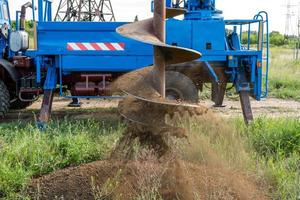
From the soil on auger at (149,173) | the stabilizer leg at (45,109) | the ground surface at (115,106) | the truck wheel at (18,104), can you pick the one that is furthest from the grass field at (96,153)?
the truck wheel at (18,104)

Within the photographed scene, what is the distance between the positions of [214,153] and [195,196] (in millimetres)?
994

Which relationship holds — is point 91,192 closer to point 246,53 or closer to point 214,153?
point 214,153

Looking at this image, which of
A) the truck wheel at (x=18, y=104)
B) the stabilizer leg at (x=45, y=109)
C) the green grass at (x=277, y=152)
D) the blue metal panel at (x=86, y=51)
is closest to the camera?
the green grass at (x=277, y=152)

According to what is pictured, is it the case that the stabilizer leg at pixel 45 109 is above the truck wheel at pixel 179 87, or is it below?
Answer: below

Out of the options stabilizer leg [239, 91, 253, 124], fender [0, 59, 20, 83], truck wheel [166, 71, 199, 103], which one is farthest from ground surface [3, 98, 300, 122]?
truck wheel [166, 71, 199, 103]

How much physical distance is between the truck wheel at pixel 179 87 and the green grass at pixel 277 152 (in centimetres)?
174

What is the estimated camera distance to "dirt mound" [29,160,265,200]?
4.09 m

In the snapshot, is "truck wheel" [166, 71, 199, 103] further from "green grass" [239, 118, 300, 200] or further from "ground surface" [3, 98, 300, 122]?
"green grass" [239, 118, 300, 200]

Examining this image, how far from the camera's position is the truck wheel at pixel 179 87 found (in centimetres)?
838

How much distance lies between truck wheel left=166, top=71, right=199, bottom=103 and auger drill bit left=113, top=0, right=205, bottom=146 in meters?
3.76

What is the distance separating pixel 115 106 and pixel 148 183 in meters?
7.49

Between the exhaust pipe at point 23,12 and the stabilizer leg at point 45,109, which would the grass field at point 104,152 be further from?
the exhaust pipe at point 23,12

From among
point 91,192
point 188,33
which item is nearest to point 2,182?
point 91,192

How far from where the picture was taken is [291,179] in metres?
4.41
